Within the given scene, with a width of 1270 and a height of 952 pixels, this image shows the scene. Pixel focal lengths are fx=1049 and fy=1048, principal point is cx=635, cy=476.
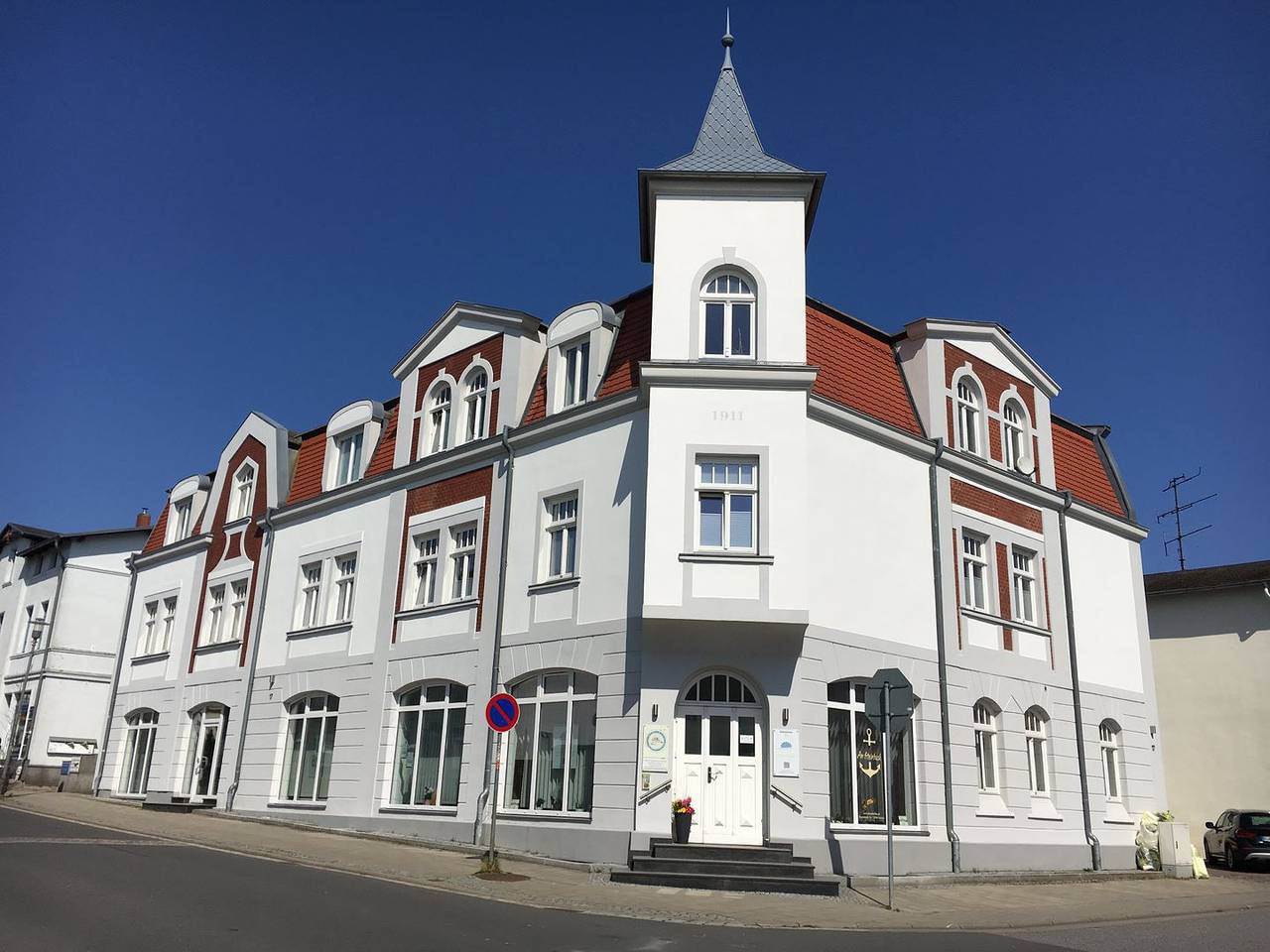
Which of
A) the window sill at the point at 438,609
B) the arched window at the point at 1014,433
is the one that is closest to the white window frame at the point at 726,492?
the window sill at the point at 438,609

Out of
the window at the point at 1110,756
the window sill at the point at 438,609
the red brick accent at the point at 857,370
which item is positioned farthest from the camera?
the window at the point at 1110,756

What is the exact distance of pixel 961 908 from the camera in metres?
14.3

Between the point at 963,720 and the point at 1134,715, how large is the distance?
6.65 m

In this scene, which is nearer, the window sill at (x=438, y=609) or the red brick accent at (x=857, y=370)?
A: the red brick accent at (x=857, y=370)

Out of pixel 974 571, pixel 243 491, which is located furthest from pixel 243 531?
pixel 974 571

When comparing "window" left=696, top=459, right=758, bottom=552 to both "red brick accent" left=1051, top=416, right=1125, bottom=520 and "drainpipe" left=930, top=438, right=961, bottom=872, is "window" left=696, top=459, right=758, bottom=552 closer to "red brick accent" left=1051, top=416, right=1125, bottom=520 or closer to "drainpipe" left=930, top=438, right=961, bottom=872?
"drainpipe" left=930, top=438, right=961, bottom=872

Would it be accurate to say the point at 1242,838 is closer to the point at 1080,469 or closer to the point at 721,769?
the point at 1080,469

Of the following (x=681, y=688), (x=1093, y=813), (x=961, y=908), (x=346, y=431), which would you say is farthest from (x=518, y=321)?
(x=1093, y=813)

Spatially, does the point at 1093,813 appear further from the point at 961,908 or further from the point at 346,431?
the point at 346,431

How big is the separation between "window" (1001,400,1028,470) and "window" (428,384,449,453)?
40.9 ft

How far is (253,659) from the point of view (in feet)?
87.1

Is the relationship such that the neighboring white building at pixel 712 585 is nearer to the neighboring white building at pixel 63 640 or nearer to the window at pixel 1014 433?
the window at pixel 1014 433

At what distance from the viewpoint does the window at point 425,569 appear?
2252 centimetres

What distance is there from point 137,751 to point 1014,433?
2577 cm
